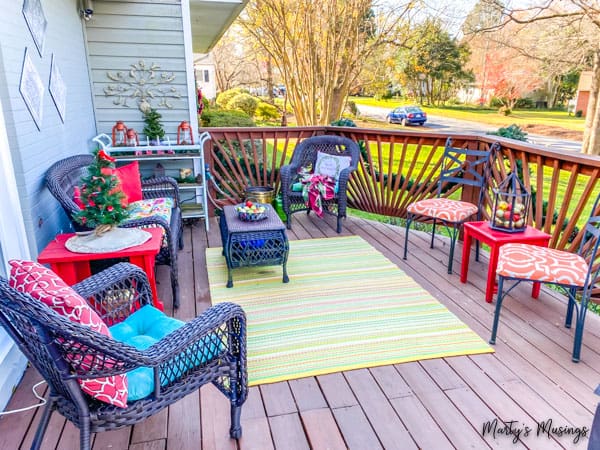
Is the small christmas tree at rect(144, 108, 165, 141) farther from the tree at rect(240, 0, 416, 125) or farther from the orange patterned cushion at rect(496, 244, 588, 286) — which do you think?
the tree at rect(240, 0, 416, 125)

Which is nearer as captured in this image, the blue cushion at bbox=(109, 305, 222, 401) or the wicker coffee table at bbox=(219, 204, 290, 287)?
the blue cushion at bbox=(109, 305, 222, 401)

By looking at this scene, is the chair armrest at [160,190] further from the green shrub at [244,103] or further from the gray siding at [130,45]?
the green shrub at [244,103]

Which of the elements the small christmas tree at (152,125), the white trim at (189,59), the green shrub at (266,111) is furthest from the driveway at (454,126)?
the small christmas tree at (152,125)

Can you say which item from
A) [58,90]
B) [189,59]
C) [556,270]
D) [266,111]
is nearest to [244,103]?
[266,111]

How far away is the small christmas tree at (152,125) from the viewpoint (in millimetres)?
4418

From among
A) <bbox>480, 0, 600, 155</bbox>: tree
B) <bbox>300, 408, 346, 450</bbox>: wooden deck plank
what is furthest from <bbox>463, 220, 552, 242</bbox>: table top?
<bbox>480, 0, 600, 155</bbox>: tree

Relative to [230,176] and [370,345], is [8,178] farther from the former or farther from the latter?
[230,176]

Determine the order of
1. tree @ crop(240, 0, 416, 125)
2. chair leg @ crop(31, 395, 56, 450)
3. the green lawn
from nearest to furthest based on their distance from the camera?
chair leg @ crop(31, 395, 56, 450), tree @ crop(240, 0, 416, 125), the green lawn

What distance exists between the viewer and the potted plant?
4414 millimetres

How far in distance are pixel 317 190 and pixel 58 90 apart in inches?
97.0

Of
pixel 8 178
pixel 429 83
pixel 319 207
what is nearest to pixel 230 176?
pixel 319 207

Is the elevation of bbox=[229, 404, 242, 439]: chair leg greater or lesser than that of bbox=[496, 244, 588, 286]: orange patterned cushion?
lesser

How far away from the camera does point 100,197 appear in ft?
7.72

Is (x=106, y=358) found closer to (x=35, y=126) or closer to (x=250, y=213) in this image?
(x=35, y=126)
